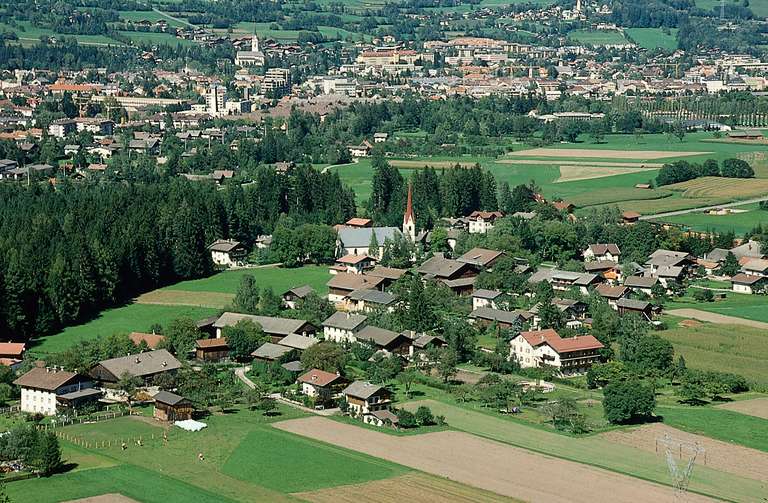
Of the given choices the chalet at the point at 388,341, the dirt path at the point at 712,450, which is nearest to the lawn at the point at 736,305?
the chalet at the point at 388,341

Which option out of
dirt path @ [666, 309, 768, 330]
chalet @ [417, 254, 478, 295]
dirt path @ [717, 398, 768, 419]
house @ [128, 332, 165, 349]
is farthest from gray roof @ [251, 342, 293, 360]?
dirt path @ [666, 309, 768, 330]

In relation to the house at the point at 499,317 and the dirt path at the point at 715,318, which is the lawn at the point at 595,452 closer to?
the house at the point at 499,317

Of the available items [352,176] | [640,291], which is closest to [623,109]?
[352,176]

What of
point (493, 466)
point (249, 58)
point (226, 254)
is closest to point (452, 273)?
point (226, 254)

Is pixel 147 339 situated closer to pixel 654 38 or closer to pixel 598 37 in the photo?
pixel 598 37

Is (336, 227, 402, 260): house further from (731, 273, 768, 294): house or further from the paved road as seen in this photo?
(731, 273, 768, 294): house

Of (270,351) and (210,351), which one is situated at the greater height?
(270,351)
